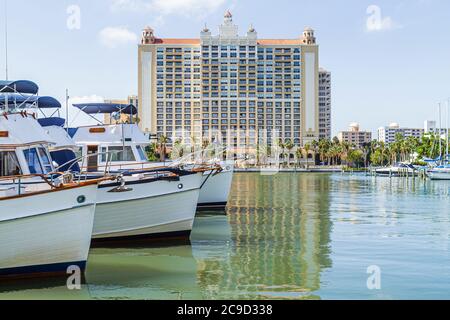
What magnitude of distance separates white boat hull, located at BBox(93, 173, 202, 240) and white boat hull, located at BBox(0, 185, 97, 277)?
14.6 feet

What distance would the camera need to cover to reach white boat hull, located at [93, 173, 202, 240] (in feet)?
65.1

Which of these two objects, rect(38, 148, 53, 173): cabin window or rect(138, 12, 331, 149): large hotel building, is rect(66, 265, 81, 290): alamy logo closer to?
rect(38, 148, 53, 173): cabin window

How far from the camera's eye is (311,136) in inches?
7111

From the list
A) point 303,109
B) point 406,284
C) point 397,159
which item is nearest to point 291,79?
point 303,109

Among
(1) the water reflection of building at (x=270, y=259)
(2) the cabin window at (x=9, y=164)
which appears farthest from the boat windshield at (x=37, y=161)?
(1) the water reflection of building at (x=270, y=259)

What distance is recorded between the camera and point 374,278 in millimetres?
15352

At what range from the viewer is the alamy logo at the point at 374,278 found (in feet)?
47.7

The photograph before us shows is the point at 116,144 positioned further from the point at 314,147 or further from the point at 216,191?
the point at 314,147

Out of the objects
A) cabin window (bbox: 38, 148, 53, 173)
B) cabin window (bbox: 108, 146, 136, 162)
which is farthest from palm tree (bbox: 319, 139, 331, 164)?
cabin window (bbox: 38, 148, 53, 173)

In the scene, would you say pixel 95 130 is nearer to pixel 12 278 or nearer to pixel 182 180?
pixel 182 180

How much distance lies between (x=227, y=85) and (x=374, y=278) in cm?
16144

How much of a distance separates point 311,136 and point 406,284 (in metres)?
167

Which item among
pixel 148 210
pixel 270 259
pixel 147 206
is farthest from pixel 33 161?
pixel 270 259

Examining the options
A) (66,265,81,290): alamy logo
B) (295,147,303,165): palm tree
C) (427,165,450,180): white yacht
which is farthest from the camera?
(295,147,303,165): palm tree
